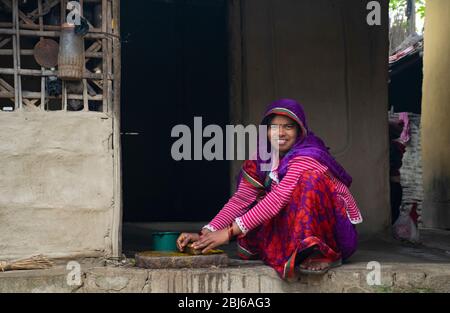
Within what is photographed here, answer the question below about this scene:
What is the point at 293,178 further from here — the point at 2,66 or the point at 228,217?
the point at 2,66

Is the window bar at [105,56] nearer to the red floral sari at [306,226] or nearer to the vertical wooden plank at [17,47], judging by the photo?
the vertical wooden plank at [17,47]

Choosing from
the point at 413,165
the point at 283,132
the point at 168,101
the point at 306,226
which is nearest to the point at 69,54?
the point at 283,132

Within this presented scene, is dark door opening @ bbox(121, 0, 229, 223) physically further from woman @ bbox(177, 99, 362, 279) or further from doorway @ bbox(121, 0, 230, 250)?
woman @ bbox(177, 99, 362, 279)

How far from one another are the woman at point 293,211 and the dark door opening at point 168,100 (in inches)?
150

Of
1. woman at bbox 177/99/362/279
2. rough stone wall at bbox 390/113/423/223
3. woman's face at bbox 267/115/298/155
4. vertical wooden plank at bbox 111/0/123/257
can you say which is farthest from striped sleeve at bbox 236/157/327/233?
rough stone wall at bbox 390/113/423/223

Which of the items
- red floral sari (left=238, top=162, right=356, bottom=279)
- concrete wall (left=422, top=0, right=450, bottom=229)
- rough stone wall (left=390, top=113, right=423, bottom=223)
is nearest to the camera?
red floral sari (left=238, top=162, right=356, bottom=279)

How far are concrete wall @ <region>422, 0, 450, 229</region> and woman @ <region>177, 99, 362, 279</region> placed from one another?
4305mm

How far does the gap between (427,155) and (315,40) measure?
3440 millimetres

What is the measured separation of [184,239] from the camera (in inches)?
154

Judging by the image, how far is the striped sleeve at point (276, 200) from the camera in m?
3.86

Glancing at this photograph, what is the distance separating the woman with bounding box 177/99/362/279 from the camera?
3.83 meters

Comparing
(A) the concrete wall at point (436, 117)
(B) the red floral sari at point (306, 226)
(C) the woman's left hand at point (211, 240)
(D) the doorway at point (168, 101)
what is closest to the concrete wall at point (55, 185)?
(C) the woman's left hand at point (211, 240)

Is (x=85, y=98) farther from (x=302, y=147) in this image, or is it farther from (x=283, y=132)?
(x=302, y=147)

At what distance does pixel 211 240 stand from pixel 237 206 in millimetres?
435
